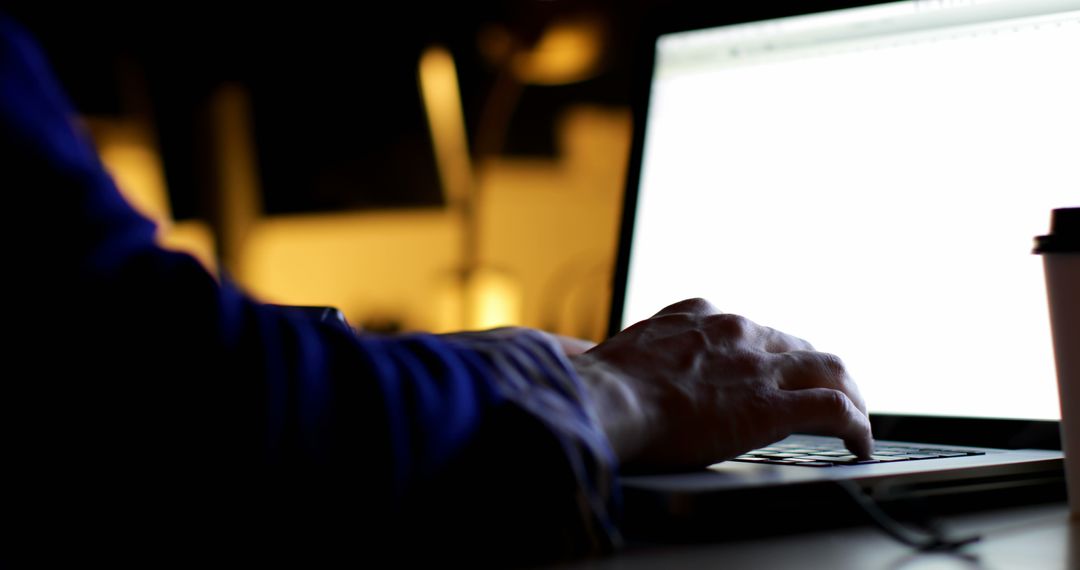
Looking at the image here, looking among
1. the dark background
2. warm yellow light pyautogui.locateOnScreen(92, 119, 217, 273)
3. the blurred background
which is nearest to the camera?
the blurred background

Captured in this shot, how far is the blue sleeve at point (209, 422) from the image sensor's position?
1.08ft

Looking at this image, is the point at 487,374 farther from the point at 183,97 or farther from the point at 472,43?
the point at 183,97

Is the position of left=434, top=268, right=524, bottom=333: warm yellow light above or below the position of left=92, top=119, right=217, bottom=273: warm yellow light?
below

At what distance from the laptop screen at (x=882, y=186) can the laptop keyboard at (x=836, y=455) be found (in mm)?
45

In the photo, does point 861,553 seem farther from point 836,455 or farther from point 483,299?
point 483,299

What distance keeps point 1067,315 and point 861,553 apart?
0.55ft

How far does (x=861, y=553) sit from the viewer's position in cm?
37

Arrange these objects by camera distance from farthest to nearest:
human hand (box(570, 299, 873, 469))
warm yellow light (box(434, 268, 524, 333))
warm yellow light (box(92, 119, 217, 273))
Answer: warm yellow light (box(92, 119, 217, 273)), warm yellow light (box(434, 268, 524, 333)), human hand (box(570, 299, 873, 469))

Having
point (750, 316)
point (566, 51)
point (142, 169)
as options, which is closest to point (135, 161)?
point (142, 169)

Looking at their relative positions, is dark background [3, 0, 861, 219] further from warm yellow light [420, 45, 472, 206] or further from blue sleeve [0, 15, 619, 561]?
blue sleeve [0, 15, 619, 561]

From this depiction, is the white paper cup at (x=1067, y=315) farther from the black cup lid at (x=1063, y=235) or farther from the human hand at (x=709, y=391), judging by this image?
the human hand at (x=709, y=391)

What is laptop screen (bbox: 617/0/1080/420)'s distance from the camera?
58 cm

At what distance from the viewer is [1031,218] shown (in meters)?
0.58

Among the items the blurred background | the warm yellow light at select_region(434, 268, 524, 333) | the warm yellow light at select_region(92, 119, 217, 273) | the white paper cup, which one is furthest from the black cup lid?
the warm yellow light at select_region(92, 119, 217, 273)
